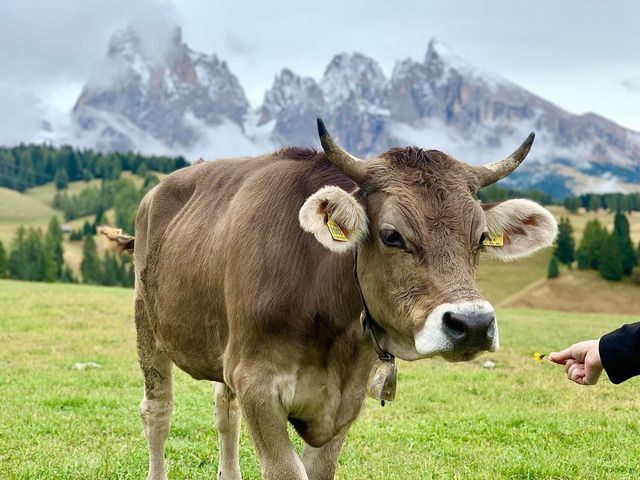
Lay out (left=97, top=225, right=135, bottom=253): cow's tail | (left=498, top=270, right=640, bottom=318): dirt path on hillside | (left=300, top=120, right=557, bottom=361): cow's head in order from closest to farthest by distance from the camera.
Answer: (left=300, top=120, right=557, bottom=361): cow's head < (left=97, top=225, right=135, bottom=253): cow's tail < (left=498, top=270, right=640, bottom=318): dirt path on hillside

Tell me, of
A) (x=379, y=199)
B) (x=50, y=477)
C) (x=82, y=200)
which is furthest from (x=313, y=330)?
(x=82, y=200)

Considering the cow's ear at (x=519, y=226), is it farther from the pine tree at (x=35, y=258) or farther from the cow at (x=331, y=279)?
the pine tree at (x=35, y=258)

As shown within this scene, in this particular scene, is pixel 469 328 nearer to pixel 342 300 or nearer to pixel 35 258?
pixel 342 300

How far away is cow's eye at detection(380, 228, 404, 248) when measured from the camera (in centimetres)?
453

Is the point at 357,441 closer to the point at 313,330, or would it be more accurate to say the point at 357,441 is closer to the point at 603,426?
the point at 603,426

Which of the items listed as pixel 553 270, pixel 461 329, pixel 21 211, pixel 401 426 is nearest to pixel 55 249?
pixel 21 211

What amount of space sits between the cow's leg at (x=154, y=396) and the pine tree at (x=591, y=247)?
4248 inches

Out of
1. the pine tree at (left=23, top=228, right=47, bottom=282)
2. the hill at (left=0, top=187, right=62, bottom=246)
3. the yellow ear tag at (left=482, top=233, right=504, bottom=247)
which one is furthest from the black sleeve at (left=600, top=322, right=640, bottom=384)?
the hill at (left=0, top=187, right=62, bottom=246)

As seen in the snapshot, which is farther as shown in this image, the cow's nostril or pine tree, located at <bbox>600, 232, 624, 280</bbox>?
pine tree, located at <bbox>600, 232, 624, 280</bbox>

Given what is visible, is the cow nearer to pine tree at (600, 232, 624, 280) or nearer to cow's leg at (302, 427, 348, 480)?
cow's leg at (302, 427, 348, 480)

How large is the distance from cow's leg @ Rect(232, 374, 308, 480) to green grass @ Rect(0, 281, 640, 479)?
A: 2.75 metres

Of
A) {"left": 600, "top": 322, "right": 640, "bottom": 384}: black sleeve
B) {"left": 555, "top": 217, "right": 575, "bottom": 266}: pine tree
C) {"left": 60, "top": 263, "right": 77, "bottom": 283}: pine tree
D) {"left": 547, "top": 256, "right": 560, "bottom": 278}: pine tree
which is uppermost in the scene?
{"left": 600, "top": 322, "right": 640, "bottom": 384}: black sleeve

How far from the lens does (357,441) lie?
9102 mm

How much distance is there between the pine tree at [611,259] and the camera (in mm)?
105500
